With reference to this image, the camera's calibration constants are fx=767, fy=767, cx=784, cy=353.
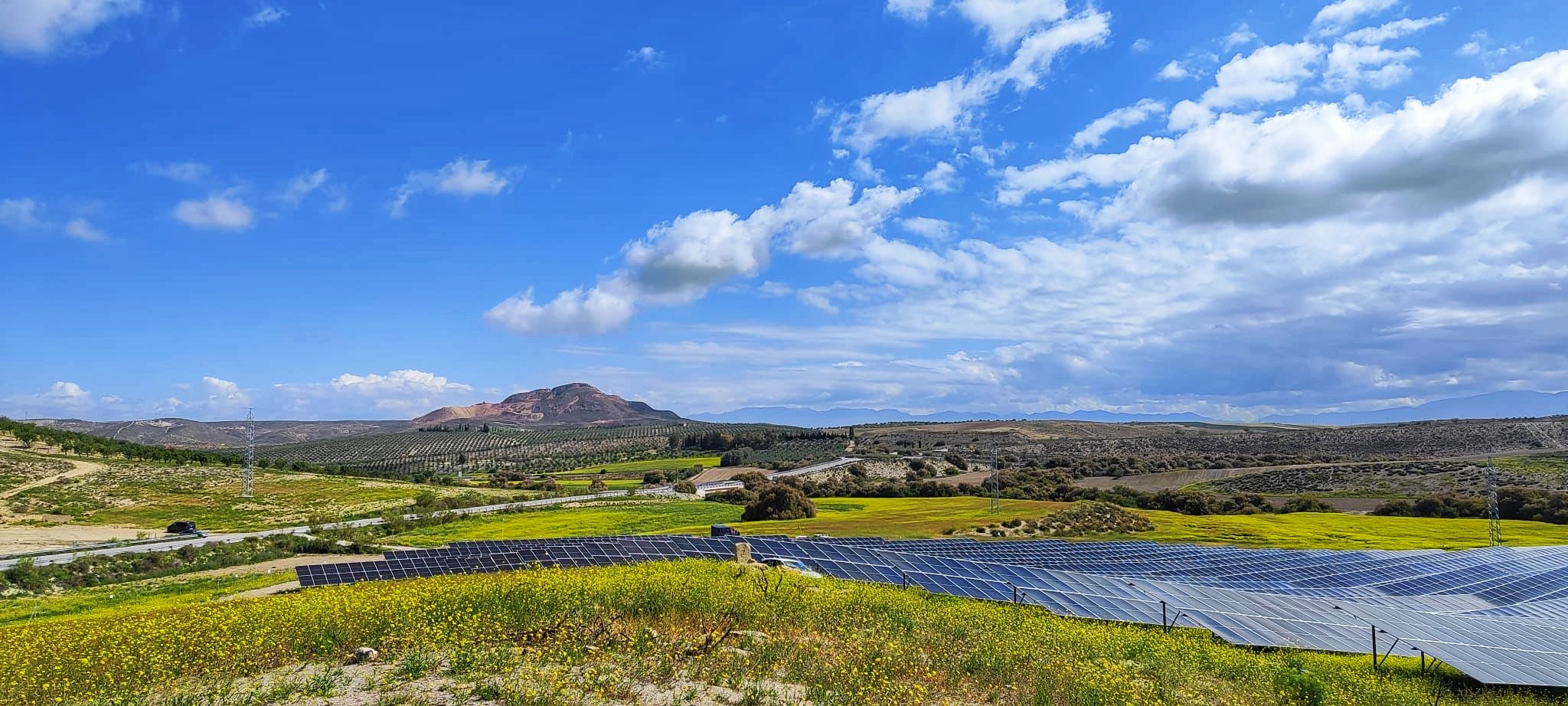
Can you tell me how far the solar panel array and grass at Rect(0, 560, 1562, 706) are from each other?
90.3 inches

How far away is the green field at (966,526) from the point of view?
5341 cm

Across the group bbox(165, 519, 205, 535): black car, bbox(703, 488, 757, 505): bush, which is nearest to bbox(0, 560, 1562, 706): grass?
bbox(165, 519, 205, 535): black car

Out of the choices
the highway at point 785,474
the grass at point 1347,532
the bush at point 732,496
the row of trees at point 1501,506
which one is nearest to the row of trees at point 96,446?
the highway at point 785,474

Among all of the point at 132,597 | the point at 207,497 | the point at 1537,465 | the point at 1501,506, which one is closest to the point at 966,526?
the point at 1501,506

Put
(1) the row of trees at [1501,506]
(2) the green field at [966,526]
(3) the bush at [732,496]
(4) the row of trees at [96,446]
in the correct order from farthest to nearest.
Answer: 1. (4) the row of trees at [96,446]
2. (3) the bush at [732,496]
3. (1) the row of trees at [1501,506]
4. (2) the green field at [966,526]

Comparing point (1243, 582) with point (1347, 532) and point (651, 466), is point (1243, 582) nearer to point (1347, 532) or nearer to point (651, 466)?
point (1347, 532)

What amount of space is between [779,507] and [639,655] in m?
60.0

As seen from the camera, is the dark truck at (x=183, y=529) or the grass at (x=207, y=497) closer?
the dark truck at (x=183, y=529)

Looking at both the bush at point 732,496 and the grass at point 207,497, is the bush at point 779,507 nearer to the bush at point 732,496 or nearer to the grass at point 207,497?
the bush at point 732,496

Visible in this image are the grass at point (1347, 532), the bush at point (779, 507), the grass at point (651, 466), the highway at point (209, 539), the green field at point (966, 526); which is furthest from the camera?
the grass at point (651, 466)

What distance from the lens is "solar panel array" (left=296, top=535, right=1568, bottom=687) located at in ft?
67.3

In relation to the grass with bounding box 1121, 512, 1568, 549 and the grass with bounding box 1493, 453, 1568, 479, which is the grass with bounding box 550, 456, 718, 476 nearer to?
the grass with bounding box 1121, 512, 1568, 549

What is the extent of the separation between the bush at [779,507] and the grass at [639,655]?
5304 centimetres

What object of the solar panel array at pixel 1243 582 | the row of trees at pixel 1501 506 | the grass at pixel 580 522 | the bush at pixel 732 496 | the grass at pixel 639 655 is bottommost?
the bush at pixel 732 496
